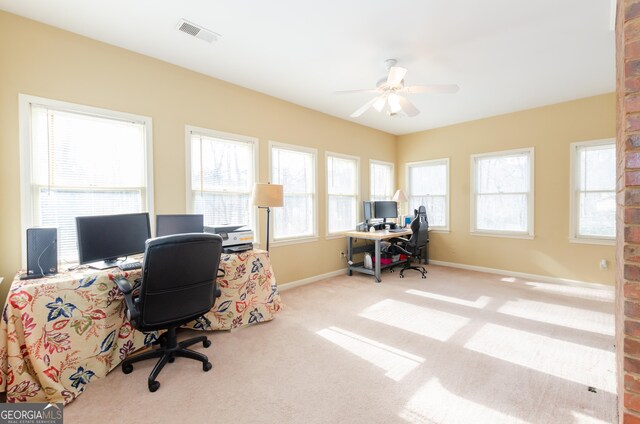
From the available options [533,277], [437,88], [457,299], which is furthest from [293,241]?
[533,277]

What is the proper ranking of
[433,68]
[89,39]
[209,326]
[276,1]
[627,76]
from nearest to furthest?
[627,76] < [276,1] < [89,39] < [209,326] < [433,68]

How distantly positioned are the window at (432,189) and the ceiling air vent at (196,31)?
4.72 m

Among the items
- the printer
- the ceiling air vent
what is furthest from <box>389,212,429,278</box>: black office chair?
the ceiling air vent

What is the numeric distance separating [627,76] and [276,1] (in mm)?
2185

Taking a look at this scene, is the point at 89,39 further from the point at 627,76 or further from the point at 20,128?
the point at 627,76

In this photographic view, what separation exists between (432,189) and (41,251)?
598cm

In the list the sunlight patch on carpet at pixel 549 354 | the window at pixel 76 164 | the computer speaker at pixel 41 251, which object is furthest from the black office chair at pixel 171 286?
the sunlight patch on carpet at pixel 549 354

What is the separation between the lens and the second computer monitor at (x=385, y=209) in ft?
18.2

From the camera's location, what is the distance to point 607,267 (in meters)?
4.08

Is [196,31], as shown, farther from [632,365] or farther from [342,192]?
[632,365]

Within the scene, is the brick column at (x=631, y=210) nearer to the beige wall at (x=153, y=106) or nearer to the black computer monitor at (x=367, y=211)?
the beige wall at (x=153, y=106)

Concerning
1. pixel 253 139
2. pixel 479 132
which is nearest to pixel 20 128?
pixel 253 139

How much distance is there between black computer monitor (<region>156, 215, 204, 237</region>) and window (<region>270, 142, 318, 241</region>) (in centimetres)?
139

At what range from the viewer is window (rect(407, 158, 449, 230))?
5.80 meters
